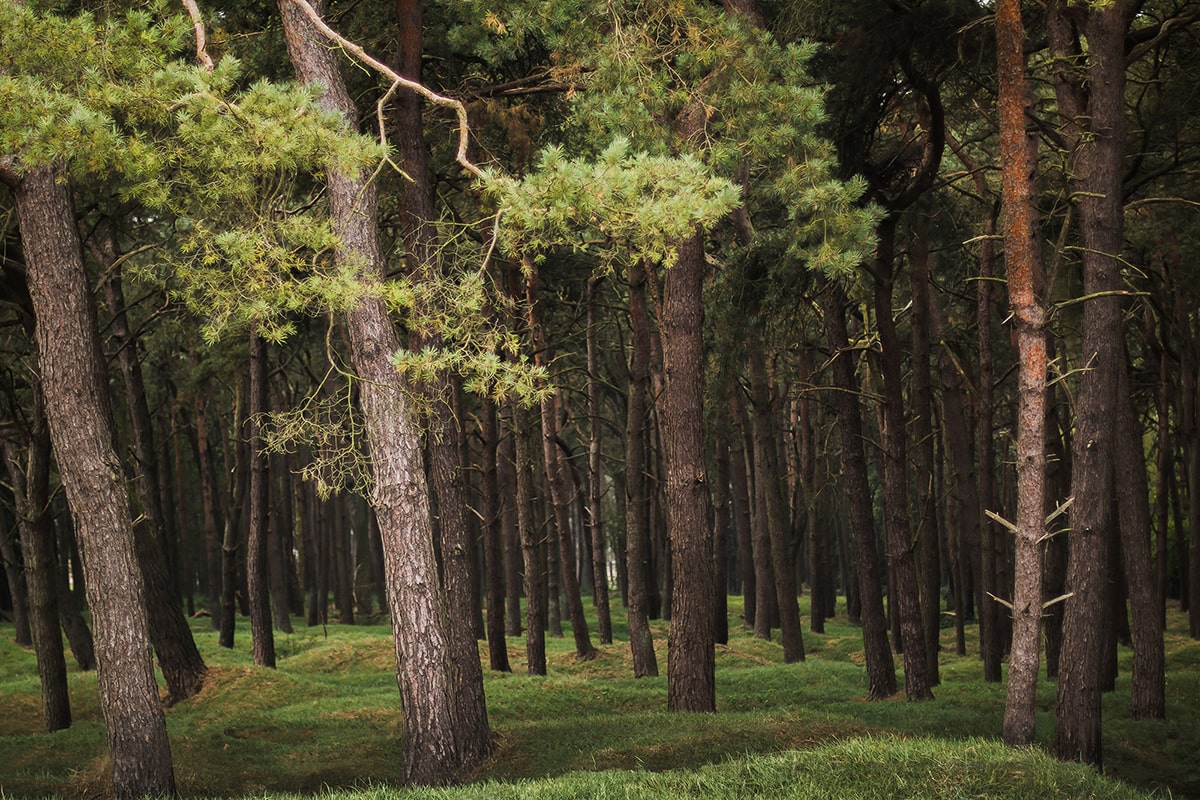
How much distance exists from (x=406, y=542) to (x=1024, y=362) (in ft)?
21.3

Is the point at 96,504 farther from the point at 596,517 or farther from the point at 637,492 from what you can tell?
the point at 596,517

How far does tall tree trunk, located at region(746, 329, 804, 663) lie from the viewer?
2180cm

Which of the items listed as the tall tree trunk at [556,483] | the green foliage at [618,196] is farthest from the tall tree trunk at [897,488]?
the green foliage at [618,196]

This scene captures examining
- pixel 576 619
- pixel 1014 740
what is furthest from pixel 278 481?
pixel 1014 740

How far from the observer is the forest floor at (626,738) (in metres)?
8.58

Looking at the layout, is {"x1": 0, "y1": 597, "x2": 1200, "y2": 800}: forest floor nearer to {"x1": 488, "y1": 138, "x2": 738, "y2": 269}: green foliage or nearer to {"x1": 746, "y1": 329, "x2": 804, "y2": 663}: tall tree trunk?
{"x1": 746, "y1": 329, "x2": 804, "y2": 663}: tall tree trunk

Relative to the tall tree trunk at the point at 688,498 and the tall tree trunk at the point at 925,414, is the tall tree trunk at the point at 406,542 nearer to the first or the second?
the tall tree trunk at the point at 688,498

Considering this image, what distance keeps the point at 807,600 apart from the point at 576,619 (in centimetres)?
2840

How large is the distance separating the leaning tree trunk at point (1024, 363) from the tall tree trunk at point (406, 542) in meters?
5.65

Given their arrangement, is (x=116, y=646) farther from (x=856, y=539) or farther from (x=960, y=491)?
(x=960, y=491)

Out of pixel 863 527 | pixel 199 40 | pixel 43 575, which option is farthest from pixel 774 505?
pixel 199 40

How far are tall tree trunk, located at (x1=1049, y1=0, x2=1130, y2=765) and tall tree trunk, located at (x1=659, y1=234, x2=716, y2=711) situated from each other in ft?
13.1

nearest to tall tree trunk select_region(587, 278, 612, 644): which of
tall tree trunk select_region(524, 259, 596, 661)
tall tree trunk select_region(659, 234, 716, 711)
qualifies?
tall tree trunk select_region(524, 259, 596, 661)

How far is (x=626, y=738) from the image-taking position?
11.9m
